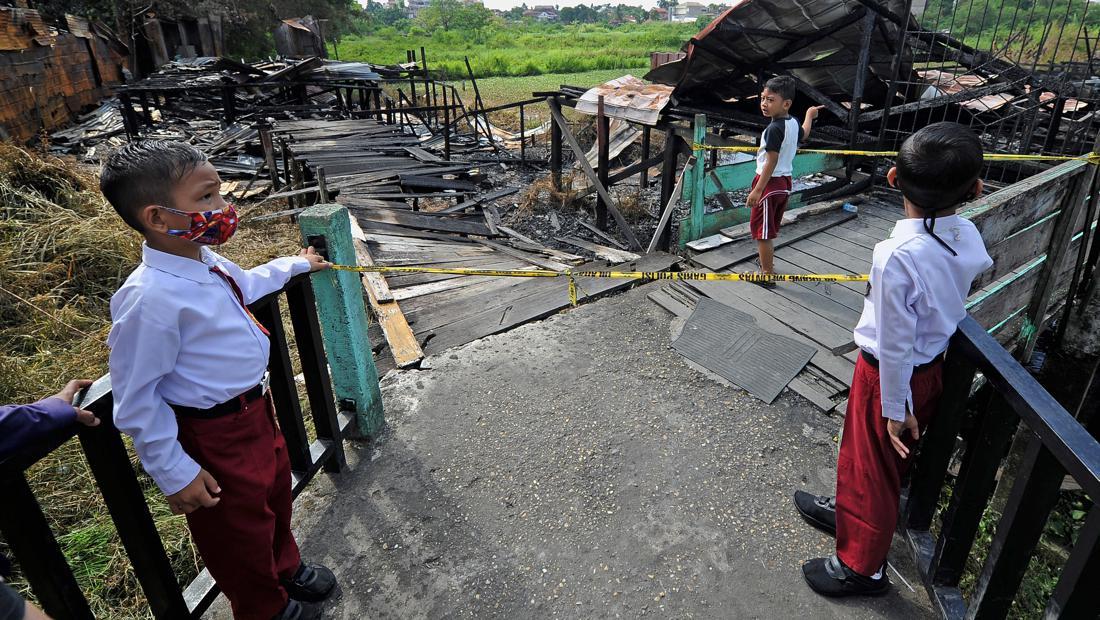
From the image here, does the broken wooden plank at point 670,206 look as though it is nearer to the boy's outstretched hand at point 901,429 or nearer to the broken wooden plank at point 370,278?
the broken wooden plank at point 370,278

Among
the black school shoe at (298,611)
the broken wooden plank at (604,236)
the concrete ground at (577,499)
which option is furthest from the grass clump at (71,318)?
the broken wooden plank at (604,236)

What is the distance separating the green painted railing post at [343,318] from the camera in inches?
108

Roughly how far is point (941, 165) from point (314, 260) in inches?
97.8

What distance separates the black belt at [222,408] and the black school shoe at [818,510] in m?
2.47

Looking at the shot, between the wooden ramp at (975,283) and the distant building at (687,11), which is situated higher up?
the distant building at (687,11)

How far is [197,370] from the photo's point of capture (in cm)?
180

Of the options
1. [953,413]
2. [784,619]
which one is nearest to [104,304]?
[784,619]

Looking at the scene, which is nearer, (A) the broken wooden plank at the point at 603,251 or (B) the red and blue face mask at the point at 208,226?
(B) the red and blue face mask at the point at 208,226

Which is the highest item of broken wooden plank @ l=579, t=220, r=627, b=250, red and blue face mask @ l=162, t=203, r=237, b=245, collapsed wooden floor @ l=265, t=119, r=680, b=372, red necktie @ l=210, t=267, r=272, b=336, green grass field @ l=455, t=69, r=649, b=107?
red and blue face mask @ l=162, t=203, r=237, b=245

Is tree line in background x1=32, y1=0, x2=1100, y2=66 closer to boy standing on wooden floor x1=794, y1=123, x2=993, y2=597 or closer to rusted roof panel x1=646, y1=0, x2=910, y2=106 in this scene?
rusted roof panel x1=646, y1=0, x2=910, y2=106

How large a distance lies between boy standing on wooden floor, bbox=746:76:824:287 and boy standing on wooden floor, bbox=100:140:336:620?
398 cm

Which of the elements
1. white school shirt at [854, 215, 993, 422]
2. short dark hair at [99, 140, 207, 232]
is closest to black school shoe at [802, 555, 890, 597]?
white school shirt at [854, 215, 993, 422]

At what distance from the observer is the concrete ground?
7.98ft

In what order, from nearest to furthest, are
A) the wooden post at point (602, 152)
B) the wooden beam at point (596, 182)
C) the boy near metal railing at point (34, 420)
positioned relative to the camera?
the boy near metal railing at point (34, 420) → the wooden beam at point (596, 182) → the wooden post at point (602, 152)
